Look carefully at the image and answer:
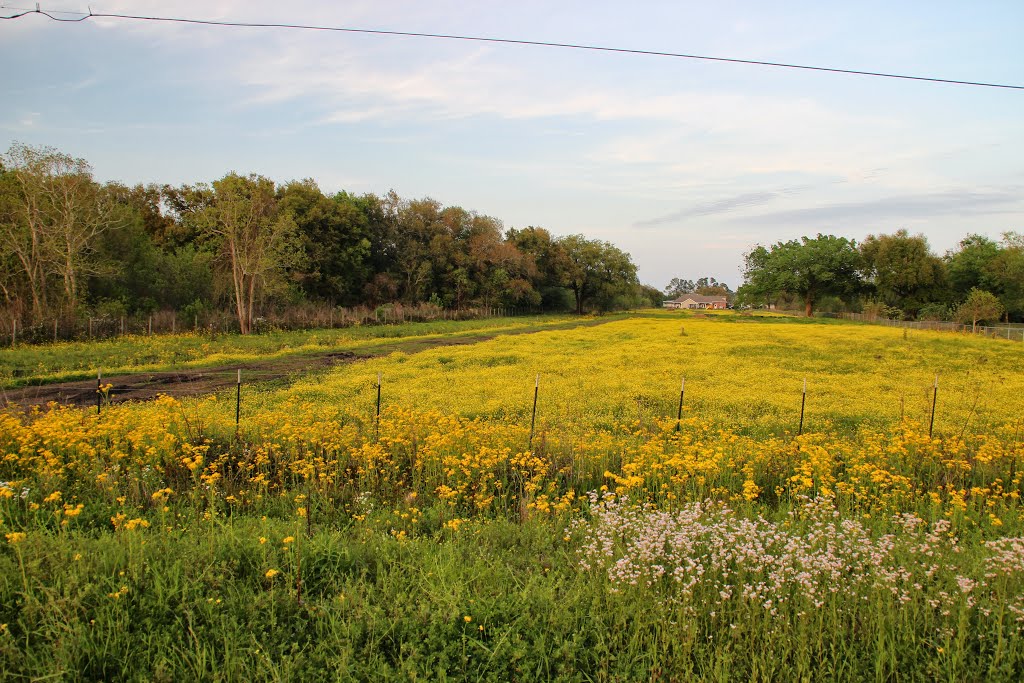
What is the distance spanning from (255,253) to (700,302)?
154 metres

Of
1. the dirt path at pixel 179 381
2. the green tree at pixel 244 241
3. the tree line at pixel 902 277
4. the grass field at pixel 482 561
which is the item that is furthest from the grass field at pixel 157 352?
the tree line at pixel 902 277

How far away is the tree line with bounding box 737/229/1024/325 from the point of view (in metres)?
56.2

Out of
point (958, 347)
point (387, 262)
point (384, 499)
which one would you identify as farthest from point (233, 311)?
point (958, 347)

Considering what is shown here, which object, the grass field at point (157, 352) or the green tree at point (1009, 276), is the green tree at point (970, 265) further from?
the grass field at point (157, 352)

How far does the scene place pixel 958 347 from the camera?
82.5 feet

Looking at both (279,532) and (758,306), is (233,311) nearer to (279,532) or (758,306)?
(279,532)

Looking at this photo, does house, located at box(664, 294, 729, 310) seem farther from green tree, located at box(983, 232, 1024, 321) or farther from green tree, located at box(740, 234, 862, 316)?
green tree, located at box(983, 232, 1024, 321)

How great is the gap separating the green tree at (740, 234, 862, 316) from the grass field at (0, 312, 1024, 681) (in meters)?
70.2

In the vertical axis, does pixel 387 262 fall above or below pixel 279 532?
above

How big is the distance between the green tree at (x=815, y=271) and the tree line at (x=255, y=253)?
19581 mm

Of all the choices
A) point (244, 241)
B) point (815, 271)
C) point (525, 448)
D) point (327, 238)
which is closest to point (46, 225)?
point (244, 241)

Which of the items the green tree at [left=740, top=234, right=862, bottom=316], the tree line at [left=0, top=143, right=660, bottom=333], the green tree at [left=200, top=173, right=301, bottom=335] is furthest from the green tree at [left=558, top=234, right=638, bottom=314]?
the green tree at [left=200, top=173, right=301, bottom=335]

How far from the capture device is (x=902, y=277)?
6294cm

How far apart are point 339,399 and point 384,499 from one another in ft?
23.8
